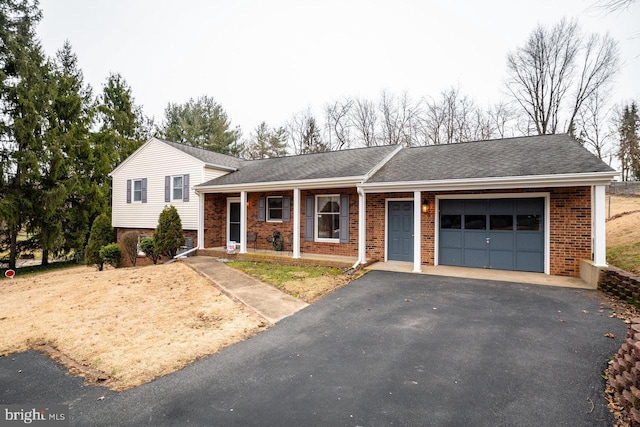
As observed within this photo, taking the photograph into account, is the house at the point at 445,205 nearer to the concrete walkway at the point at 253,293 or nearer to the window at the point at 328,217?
the window at the point at 328,217

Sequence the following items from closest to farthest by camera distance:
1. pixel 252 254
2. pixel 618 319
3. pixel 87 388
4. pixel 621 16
Answer: pixel 87 388, pixel 618 319, pixel 621 16, pixel 252 254

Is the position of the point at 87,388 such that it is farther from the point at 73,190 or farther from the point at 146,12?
the point at 146,12

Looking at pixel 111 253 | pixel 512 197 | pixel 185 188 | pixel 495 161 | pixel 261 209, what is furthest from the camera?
pixel 111 253

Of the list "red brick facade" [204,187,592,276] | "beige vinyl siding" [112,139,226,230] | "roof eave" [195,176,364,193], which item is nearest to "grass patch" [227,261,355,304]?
"red brick facade" [204,187,592,276]

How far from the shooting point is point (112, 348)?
438 centimetres

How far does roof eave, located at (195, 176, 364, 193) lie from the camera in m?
9.71

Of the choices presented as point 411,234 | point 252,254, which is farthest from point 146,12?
point 411,234

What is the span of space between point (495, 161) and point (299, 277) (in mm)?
6688

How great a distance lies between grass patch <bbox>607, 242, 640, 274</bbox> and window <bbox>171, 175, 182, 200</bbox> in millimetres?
15457

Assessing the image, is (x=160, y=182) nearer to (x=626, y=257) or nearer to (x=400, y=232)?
(x=400, y=232)

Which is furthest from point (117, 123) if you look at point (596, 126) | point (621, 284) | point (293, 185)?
point (596, 126)

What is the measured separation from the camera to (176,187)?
14.3m

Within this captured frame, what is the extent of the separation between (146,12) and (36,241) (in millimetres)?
14290

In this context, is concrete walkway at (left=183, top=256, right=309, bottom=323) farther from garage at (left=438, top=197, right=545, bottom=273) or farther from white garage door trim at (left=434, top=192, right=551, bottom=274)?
garage at (left=438, top=197, right=545, bottom=273)
